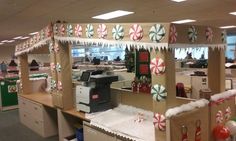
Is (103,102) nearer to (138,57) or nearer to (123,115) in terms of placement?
(123,115)

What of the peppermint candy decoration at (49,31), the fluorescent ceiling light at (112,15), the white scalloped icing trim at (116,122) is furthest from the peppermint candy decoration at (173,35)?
the fluorescent ceiling light at (112,15)

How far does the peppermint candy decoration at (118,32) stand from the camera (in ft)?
8.27

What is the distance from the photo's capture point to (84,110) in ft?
11.3

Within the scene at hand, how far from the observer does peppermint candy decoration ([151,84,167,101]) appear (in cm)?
217

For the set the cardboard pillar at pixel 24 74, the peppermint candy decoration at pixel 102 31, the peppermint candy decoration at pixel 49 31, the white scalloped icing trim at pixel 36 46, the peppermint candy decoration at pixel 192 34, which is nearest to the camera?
the peppermint candy decoration at pixel 192 34

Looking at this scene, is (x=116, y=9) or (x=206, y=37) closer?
(x=206, y=37)

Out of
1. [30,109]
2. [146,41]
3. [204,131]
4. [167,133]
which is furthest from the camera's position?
[30,109]

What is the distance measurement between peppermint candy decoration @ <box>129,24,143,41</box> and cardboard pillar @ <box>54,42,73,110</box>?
171 cm

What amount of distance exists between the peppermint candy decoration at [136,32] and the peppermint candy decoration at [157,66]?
0.29 m

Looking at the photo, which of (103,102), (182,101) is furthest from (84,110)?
(182,101)

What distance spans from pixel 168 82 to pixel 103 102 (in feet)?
5.02

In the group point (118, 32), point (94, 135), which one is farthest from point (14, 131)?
point (118, 32)

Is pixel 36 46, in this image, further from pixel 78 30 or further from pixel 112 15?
pixel 112 15

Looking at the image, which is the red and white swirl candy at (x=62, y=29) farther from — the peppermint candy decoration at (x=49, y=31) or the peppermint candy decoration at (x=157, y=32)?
the peppermint candy decoration at (x=157, y=32)
